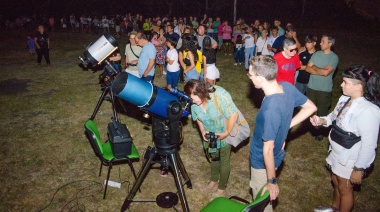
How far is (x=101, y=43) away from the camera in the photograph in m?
4.17

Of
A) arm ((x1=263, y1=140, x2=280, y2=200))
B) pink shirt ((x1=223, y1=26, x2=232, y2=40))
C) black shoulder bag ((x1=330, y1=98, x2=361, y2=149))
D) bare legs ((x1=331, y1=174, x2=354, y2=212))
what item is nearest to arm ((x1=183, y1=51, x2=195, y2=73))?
black shoulder bag ((x1=330, y1=98, x2=361, y2=149))

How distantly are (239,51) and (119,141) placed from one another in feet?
30.2

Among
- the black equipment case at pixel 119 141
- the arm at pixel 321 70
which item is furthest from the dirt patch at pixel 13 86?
the arm at pixel 321 70

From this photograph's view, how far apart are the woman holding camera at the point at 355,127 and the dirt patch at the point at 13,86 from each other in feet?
30.0

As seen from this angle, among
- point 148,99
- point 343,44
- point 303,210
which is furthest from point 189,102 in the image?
point 343,44

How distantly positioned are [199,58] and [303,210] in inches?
150

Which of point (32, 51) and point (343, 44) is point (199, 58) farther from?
point (343, 44)

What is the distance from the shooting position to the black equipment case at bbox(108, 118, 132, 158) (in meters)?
3.70

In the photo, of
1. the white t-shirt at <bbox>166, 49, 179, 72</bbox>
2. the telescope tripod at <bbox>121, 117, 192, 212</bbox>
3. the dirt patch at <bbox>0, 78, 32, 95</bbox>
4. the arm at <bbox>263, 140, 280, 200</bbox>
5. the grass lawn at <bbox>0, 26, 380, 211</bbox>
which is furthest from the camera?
the dirt patch at <bbox>0, 78, 32, 95</bbox>

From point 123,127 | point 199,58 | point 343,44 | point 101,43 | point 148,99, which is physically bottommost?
point 343,44

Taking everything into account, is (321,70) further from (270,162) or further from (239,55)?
(239,55)

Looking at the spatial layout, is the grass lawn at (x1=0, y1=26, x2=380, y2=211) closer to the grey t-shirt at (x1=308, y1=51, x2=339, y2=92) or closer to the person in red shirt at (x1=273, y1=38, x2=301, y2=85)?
the grey t-shirt at (x1=308, y1=51, x2=339, y2=92)

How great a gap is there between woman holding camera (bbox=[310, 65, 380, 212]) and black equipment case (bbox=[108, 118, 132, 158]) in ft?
8.04

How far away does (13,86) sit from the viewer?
9.20 meters
